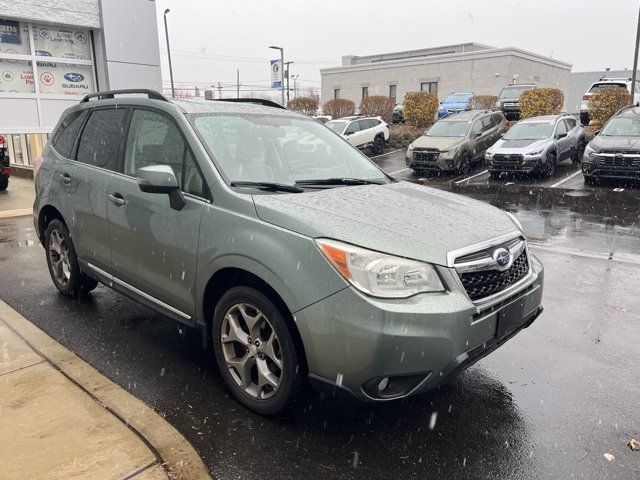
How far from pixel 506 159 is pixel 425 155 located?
2.62 metres

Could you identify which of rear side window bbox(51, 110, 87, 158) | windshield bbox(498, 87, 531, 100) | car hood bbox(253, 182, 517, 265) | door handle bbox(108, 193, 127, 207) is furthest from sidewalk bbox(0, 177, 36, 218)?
windshield bbox(498, 87, 531, 100)

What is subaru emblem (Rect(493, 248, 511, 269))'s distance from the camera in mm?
2871

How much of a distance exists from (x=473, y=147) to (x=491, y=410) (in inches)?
569

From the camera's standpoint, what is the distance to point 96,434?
275 centimetres

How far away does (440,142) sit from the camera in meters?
16.2

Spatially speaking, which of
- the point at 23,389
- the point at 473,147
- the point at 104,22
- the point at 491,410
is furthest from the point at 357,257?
the point at 473,147

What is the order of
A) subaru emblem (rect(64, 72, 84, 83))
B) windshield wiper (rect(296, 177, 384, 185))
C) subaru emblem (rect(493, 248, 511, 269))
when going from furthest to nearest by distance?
subaru emblem (rect(64, 72, 84, 83)), windshield wiper (rect(296, 177, 384, 185)), subaru emblem (rect(493, 248, 511, 269))

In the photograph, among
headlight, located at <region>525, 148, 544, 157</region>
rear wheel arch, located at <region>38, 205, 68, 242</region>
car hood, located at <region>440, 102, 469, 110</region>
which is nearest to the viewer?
rear wheel arch, located at <region>38, 205, 68, 242</region>

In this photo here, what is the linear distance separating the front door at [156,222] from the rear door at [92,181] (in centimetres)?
14

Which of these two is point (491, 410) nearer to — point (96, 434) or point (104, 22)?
point (96, 434)

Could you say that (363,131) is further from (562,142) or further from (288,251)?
(288,251)

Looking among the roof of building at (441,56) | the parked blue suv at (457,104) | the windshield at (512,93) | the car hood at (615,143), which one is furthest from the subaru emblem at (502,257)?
the roof of building at (441,56)

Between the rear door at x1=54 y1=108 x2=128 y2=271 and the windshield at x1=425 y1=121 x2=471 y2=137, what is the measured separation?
1391 cm

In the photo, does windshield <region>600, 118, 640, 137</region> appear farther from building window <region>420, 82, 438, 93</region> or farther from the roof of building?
building window <region>420, 82, 438, 93</region>
